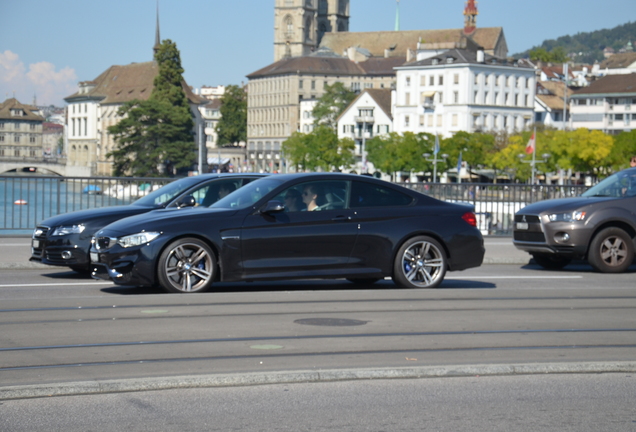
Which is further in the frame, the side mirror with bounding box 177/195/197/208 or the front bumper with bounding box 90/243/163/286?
the side mirror with bounding box 177/195/197/208

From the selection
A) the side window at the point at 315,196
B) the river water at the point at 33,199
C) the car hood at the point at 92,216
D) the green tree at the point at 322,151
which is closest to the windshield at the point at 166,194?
the car hood at the point at 92,216

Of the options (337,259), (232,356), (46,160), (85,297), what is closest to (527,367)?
(232,356)

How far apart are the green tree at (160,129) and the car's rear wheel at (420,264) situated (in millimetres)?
121048

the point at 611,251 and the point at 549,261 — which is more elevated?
the point at 611,251

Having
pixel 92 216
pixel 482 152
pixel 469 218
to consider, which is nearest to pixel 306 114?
pixel 482 152

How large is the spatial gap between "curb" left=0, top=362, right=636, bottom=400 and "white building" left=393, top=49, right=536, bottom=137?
123 meters

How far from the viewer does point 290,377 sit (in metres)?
6.87

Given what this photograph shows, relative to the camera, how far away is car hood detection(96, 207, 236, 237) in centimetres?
1116

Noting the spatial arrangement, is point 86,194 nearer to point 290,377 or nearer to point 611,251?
point 611,251

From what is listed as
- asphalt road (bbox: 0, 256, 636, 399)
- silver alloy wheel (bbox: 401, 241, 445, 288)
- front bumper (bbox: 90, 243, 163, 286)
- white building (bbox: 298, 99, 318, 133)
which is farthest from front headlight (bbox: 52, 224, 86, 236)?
white building (bbox: 298, 99, 318, 133)

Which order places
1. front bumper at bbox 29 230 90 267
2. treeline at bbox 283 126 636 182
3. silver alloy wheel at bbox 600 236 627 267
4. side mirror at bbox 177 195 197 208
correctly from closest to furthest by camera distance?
front bumper at bbox 29 230 90 267 < side mirror at bbox 177 195 197 208 < silver alloy wheel at bbox 600 236 627 267 < treeline at bbox 283 126 636 182

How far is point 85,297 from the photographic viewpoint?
36.3 ft

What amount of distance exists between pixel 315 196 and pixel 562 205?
5.31 metres

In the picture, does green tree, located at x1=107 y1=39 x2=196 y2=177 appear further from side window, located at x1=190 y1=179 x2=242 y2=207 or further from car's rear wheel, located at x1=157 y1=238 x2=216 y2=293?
car's rear wheel, located at x1=157 y1=238 x2=216 y2=293
